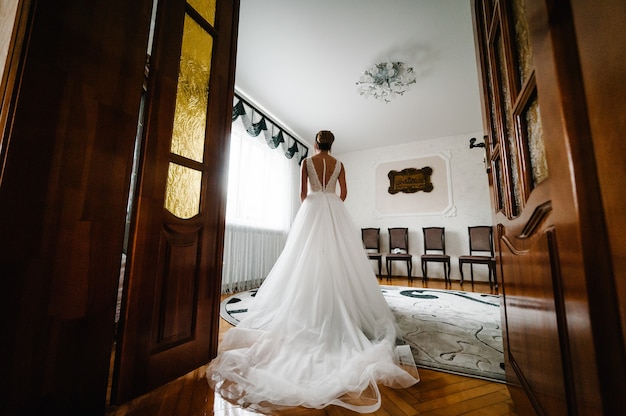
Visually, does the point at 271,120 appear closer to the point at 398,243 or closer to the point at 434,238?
the point at 398,243

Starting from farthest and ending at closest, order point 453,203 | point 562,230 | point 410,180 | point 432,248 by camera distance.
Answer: point 410,180
point 453,203
point 432,248
point 562,230

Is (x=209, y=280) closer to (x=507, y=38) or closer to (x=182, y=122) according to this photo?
(x=182, y=122)

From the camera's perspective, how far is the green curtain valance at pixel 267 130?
3666 millimetres

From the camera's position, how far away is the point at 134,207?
1.06 meters

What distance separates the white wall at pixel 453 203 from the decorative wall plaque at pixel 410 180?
346mm

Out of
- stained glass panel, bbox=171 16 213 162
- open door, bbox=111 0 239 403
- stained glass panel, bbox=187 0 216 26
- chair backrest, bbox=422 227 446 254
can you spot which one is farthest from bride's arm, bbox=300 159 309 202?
chair backrest, bbox=422 227 446 254

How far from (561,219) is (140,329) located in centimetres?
142

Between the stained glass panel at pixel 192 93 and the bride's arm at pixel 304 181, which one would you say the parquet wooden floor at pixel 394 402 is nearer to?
the stained glass panel at pixel 192 93

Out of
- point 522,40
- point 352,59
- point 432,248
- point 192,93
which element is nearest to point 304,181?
point 192,93

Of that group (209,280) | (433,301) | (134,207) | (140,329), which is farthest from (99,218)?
(433,301)

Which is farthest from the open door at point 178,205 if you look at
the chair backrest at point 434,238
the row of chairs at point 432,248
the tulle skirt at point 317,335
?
the chair backrest at point 434,238

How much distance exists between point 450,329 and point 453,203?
3828mm

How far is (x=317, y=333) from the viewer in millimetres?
1384

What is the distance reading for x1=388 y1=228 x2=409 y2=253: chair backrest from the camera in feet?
16.6
